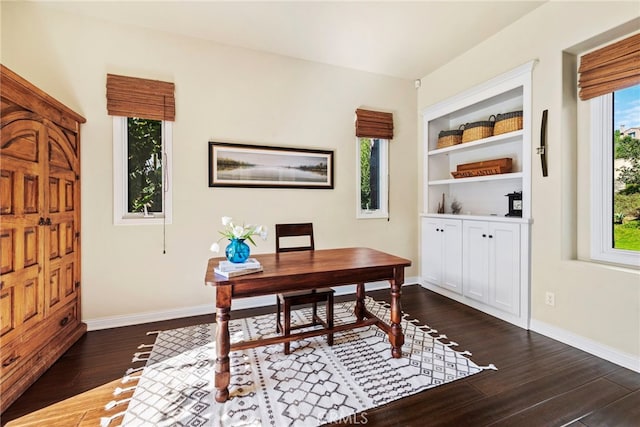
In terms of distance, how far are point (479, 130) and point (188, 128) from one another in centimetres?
324

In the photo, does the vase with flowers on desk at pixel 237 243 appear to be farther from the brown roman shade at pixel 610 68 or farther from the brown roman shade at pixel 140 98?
the brown roman shade at pixel 610 68

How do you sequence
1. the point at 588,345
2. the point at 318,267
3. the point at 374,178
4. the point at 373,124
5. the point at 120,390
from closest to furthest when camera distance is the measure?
the point at 120,390
the point at 318,267
the point at 588,345
the point at 373,124
the point at 374,178

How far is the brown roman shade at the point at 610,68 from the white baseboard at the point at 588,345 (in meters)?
1.97

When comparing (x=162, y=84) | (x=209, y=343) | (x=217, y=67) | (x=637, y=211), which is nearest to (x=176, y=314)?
(x=209, y=343)

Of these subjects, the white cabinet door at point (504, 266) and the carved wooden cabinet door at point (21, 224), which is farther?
the white cabinet door at point (504, 266)

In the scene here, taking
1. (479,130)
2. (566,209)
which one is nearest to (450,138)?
(479,130)

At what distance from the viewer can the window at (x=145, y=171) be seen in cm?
296

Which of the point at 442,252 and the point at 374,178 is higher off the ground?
the point at 374,178

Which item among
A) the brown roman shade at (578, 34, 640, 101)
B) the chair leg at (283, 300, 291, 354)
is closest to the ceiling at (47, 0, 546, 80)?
the brown roman shade at (578, 34, 640, 101)

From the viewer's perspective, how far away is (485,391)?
73.0 inches

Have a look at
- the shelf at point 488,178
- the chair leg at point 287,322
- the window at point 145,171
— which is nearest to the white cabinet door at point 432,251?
the shelf at point 488,178

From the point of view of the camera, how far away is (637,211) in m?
2.29

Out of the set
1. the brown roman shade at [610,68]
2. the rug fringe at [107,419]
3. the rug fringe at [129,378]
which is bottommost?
the rug fringe at [107,419]

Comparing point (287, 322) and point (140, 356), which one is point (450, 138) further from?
point (140, 356)
